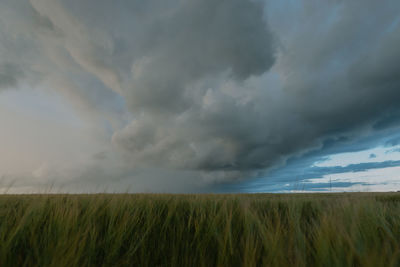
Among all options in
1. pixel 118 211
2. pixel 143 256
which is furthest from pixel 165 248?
pixel 118 211

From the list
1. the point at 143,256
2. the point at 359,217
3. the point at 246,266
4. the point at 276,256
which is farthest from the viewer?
the point at 359,217

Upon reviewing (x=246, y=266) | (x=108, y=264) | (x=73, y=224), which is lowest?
(x=108, y=264)

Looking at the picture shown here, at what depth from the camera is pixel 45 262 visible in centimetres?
111

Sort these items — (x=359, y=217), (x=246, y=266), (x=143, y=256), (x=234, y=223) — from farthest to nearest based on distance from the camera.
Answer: (x=234, y=223) → (x=359, y=217) → (x=143, y=256) → (x=246, y=266)

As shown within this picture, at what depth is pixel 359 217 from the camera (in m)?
1.72

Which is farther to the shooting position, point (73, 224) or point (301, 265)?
point (73, 224)

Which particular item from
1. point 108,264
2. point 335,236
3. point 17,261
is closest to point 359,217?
point 335,236

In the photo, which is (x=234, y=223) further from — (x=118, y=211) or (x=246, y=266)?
(x=118, y=211)

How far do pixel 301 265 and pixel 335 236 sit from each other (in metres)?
0.40

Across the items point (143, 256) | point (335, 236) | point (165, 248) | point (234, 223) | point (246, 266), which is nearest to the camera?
point (246, 266)

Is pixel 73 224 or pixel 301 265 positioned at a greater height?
pixel 73 224

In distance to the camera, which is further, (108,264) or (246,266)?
(108,264)

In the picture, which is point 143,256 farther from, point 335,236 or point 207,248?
point 335,236

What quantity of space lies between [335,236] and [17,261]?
1.94 metres
